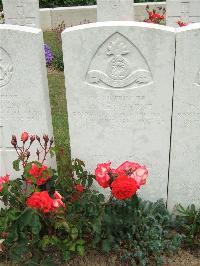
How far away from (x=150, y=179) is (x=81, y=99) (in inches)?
37.1

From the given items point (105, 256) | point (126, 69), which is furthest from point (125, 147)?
point (105, 256)

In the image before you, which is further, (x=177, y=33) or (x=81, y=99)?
(x=81, y=99)

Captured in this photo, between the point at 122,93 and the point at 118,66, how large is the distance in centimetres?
23

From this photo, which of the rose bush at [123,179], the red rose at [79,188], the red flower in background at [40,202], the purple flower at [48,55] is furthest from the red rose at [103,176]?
the purple flower at [48,55]

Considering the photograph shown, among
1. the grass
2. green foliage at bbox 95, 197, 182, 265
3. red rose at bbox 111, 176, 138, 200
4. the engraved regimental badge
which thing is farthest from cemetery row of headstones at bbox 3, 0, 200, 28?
red rose at bbox 111, 176, 138, 200

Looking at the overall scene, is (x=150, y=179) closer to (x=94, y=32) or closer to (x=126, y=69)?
(x=126, y=69)

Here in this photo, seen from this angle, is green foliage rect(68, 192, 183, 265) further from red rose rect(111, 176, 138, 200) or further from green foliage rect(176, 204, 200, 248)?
red rose rect(111, 176, 138, 200)

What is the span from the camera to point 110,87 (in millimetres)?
3236

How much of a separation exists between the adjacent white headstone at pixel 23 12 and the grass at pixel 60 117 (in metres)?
0.99

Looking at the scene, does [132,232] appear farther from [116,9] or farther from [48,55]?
[48,55]

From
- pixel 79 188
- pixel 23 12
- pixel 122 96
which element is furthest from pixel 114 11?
pixel 79 188

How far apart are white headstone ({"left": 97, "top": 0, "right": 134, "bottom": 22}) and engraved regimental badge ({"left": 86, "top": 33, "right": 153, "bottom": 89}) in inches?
177

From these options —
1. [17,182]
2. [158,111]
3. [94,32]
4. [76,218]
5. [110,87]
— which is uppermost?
[94,32]

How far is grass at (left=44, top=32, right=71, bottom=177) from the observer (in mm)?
3711
